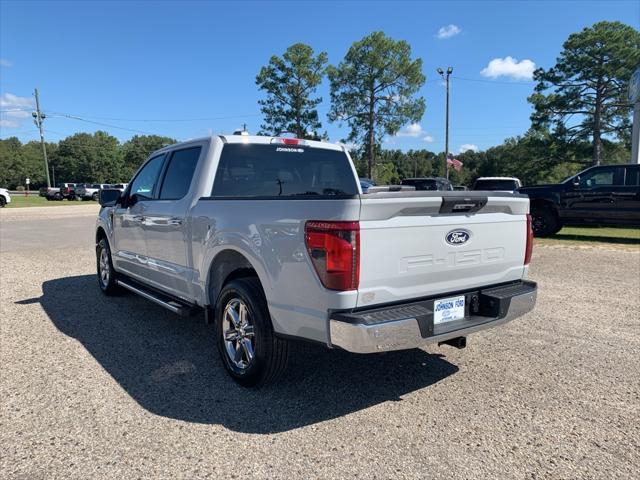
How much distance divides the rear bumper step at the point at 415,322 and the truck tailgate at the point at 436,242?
0.27 ft

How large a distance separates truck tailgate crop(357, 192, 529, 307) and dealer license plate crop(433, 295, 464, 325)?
0.08 metres

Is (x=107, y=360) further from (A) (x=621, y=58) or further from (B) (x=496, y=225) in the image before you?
Answer: (A) (x=621, y=58)

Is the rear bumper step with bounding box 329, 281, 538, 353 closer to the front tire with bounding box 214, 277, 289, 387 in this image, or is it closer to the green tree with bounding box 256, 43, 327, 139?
the front tire with bounding box 214, 277, 289, 387

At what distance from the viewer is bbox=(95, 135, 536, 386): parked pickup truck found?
269 centimetres

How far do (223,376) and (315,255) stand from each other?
5.17 ft

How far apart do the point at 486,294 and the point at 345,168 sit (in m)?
2.17

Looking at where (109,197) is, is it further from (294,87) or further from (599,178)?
(294,87)

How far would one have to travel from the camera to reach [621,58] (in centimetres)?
3353

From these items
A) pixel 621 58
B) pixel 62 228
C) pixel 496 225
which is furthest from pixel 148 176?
pixel 621 58

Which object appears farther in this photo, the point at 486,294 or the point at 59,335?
the point at 59,335

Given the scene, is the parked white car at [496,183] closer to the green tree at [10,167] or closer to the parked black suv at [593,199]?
the parked black suv at [593,199]

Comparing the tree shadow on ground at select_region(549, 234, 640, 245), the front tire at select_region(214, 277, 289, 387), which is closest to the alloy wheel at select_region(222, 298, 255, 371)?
the front tire at select_region(214, 277, 289, 387)

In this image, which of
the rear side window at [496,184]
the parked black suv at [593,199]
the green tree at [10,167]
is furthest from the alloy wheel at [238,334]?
the green tree at [10,167]

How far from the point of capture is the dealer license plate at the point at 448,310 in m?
3.00
